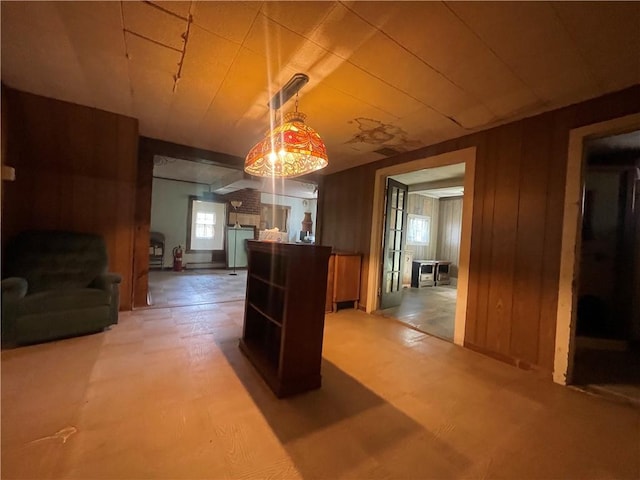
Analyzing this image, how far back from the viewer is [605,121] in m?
2.01

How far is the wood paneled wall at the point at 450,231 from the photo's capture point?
672 cm

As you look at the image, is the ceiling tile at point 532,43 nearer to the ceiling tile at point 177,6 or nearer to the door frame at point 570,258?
the door frame at point 570,258

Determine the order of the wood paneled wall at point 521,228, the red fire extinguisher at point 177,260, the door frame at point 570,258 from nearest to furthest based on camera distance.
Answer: the door frame at point 570,258
the wood paneled wall at point 521,228
the red fire extinguisher at point 177,260

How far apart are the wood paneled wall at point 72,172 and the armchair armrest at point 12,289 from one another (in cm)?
77

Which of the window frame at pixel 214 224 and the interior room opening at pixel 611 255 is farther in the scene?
the window frame at pixel 214 224

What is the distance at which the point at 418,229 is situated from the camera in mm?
6793

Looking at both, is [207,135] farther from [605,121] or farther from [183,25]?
[605,121]

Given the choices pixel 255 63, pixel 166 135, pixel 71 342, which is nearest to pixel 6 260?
pixel 71 342

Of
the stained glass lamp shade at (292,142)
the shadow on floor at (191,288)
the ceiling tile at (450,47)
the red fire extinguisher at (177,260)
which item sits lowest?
the shadow on floor at (191,288)

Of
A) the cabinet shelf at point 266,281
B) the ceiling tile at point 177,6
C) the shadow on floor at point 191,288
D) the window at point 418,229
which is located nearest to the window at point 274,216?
the shadow on floor at point 191,288

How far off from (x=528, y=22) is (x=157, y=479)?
9.35 feet

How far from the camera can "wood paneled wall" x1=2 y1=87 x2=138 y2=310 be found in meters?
2.61

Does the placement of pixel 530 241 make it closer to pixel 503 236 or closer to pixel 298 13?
pixel 503 236

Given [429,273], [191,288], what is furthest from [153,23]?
[429,273]
